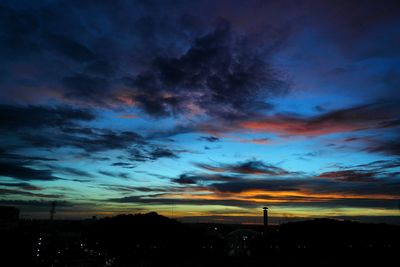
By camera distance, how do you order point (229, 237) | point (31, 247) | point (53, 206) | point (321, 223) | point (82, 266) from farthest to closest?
1. point (53, 206)
2. point (229, 237)
3. point (321, 223)
4. point (31, 247)
5. point (82, 266)

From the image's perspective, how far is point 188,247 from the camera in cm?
4778

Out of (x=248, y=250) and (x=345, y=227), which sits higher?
(x=345, y=227)

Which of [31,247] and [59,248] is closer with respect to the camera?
[31,247]

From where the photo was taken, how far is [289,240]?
168ft

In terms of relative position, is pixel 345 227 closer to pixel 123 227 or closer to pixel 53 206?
pixel 123 227

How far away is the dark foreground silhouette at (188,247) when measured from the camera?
3791 centimetres

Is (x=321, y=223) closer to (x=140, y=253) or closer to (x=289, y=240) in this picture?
(x=289, y=240)

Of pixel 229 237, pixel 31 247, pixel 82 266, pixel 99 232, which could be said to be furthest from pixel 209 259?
pixel 229 237

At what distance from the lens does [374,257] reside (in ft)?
126

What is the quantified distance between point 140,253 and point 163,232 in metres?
4.74

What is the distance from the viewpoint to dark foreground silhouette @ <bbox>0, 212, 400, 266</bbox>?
37.9 metres

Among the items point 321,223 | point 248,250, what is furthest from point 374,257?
point 248,250

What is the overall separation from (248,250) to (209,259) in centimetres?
2452

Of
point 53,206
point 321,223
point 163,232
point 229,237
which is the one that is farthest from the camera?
point 53,206
